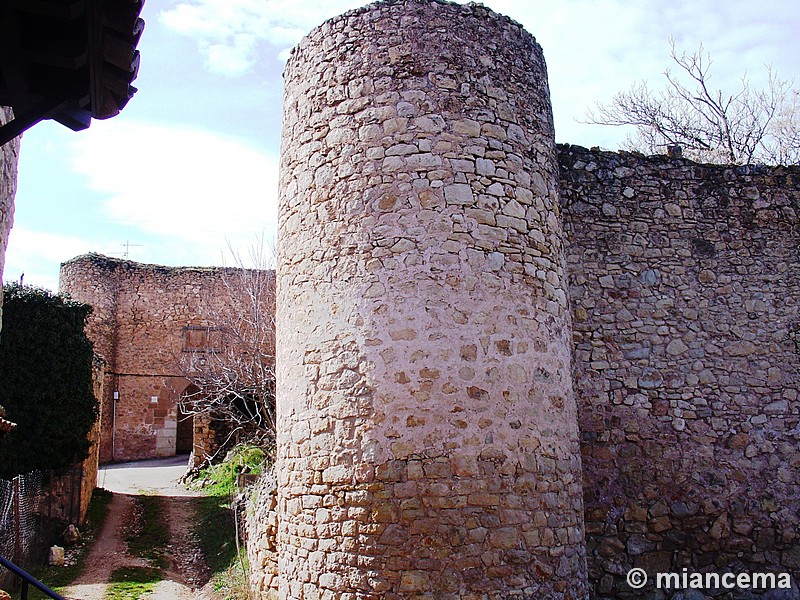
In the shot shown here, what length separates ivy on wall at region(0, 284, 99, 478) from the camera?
11.6 metres

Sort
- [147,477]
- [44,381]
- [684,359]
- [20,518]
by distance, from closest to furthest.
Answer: [684,359] < [20,518] < [44,381] < [147,477]

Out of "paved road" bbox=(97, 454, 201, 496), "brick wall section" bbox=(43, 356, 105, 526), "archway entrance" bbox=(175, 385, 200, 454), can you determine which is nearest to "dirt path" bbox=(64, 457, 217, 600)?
"paved road" bbox=(97, 454, 201, 496)

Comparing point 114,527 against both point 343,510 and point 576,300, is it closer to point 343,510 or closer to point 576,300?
point 343,510

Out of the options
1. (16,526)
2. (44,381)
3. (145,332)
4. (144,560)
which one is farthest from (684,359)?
(145,332)

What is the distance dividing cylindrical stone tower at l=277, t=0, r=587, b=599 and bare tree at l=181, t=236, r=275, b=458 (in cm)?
527

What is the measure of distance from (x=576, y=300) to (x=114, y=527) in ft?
28.8

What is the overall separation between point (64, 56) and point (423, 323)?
10.8 ft

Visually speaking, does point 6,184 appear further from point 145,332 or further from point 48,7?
point 145,332

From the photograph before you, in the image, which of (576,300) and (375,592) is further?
(576,300)

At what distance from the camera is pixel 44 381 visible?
12.1 metres

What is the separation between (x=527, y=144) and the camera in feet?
22.4

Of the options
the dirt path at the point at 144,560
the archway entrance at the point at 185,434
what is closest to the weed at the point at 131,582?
the dirt path at the point at 144,560

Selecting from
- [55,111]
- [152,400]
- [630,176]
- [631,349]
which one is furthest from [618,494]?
[152,400]

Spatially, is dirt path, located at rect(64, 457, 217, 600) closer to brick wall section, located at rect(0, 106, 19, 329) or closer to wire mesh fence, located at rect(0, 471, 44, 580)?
wire mesh fence, located at rect(0, 471, 44, 580)
